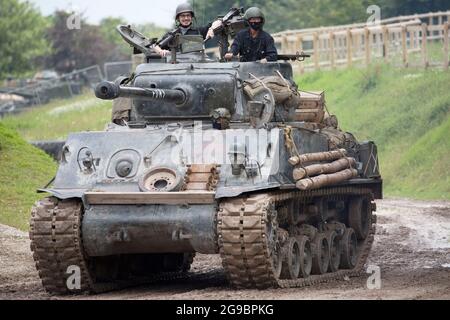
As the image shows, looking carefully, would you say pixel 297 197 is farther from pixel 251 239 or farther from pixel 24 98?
pixel 24 98

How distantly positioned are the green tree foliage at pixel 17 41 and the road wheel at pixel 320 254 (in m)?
50.7

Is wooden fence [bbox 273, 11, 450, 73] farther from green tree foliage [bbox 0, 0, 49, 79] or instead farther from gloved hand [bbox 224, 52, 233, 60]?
green tree foliage [bbox 0, 0, 49, 79]

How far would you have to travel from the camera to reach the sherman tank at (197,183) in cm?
1884

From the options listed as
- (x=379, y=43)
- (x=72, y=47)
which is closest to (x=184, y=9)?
(x=379, y=43)

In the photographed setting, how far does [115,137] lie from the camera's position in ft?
66.2

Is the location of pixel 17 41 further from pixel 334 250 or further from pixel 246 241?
pixel 246 241

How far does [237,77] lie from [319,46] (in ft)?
106

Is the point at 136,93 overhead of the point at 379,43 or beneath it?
beneath

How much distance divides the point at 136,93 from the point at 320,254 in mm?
3988

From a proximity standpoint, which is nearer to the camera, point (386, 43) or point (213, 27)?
point (213, 27)

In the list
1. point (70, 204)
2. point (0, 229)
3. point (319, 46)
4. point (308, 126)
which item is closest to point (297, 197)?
point (308, 126)

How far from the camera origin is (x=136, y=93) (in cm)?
1958

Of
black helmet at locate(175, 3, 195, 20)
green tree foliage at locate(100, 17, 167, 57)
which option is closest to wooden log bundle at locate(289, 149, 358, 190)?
black helmet at locate(175, 3, 195, 20)

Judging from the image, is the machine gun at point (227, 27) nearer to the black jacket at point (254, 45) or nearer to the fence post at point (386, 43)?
the black jacket at point (254, 45)
